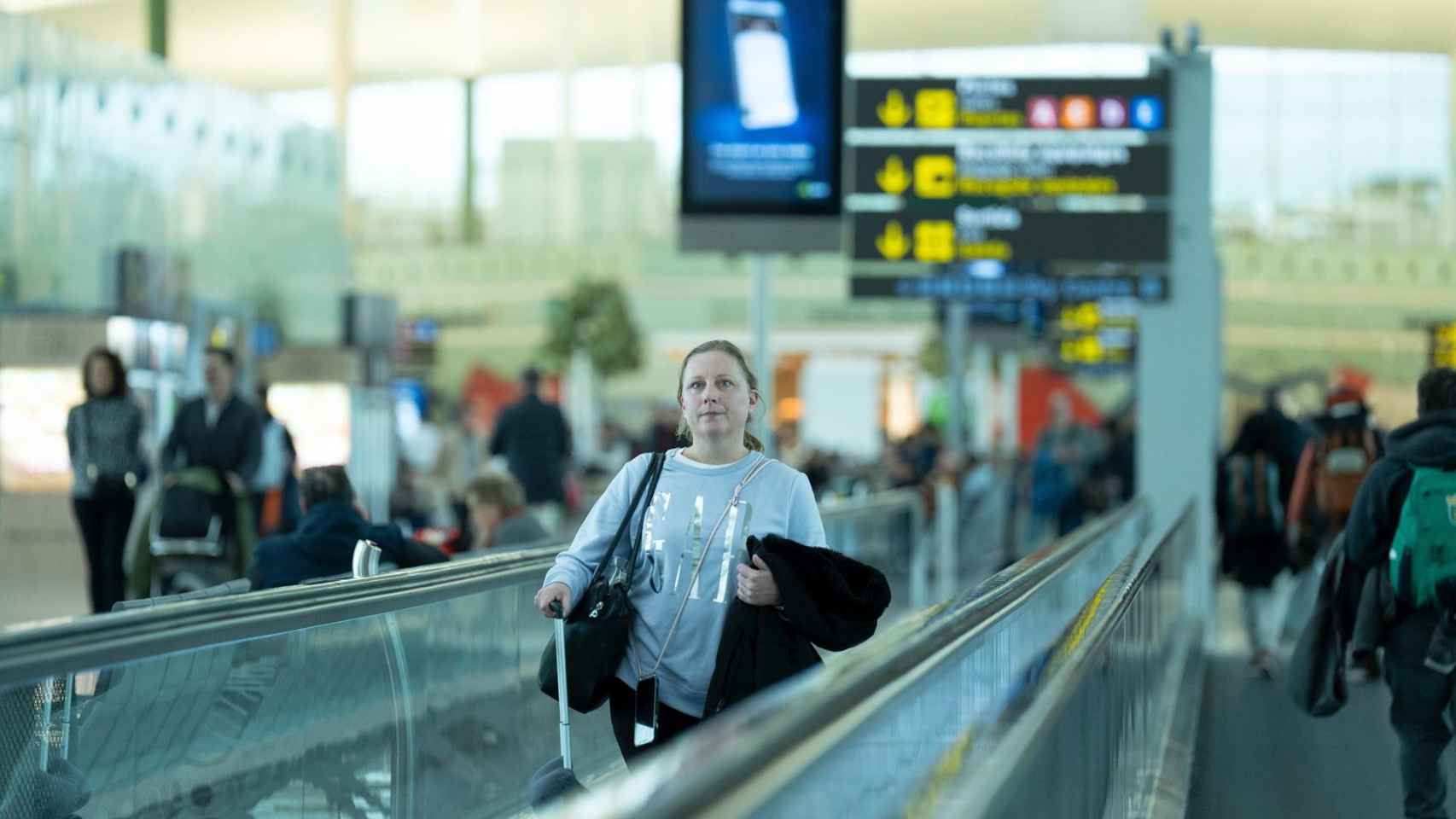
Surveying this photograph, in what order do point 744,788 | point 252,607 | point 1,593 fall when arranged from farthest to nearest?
point 1,593
point 252,607
point 744,788

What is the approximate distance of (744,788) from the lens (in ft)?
8.23

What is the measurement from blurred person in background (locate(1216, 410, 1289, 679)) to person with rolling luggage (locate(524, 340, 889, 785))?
9.47 metres

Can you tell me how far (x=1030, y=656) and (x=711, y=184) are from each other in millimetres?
9403

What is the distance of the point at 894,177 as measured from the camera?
1673cm

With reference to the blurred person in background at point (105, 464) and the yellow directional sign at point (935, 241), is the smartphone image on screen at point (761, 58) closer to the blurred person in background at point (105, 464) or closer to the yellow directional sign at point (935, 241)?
the yellow directional sign at point (935, 241)

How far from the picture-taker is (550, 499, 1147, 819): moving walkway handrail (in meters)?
2.30

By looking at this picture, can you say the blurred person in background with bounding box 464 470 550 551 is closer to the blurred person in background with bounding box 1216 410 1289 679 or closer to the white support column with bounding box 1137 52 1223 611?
the blurred person in background with bounding box 1216 410 1289 679

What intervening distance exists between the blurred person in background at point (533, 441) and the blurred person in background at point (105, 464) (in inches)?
200

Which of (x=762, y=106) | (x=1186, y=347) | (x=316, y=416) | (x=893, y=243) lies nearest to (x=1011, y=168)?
(x=893, y=243)

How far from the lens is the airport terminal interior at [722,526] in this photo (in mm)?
4660

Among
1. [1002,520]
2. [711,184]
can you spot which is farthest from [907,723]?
[1002,520]

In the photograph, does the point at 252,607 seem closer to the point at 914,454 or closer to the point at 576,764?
the point at 576,764

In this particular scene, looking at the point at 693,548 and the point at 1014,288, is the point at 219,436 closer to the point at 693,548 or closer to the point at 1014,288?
the point at 1014,288

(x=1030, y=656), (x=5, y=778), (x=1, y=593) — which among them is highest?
(x=1030, y=656)
